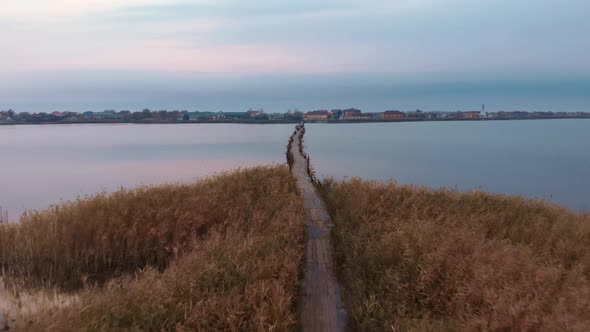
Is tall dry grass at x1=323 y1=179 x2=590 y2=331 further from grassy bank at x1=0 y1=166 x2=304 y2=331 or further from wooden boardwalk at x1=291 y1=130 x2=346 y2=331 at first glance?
grassy bank at x1=0 y1=166 x2=304 y2=331

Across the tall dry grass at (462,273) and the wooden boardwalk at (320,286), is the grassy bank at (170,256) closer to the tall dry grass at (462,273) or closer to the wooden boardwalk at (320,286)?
the wooden boardwalk at (320,286)

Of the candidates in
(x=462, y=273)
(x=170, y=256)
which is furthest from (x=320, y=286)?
(x=170, y=256)

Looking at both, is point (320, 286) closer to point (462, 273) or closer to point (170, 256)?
point (462, 273)

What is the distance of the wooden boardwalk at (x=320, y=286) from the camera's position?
496 cm

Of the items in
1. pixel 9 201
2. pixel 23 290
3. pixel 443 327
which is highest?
pixel 443 327

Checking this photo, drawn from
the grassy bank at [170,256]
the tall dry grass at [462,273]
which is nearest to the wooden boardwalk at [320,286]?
the tall dry grass at [462,273]

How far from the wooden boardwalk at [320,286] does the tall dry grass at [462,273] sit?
0.16 meters

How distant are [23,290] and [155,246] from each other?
2477mm

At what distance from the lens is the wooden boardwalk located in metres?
4.96

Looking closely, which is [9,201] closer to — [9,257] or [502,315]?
[9,257]

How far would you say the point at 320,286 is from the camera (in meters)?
5.98

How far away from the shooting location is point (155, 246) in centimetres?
870

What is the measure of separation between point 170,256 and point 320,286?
380cm

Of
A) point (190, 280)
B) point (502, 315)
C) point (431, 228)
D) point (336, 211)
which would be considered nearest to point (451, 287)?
point (502, 315)
